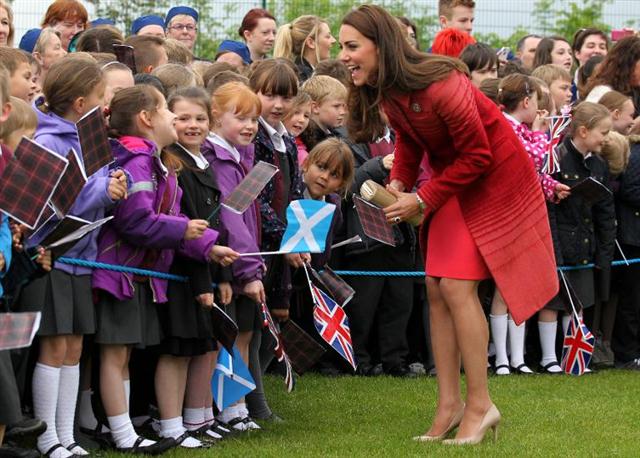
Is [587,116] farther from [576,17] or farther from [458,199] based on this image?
[576,17]

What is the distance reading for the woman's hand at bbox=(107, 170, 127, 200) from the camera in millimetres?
5934

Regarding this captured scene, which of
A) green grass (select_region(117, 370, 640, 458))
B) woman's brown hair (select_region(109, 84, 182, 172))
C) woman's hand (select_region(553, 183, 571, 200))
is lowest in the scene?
green grass (select_region(117, 370, 640, 458))

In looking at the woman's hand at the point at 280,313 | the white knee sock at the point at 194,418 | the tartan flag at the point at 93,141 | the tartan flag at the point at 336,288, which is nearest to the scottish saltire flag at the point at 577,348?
the tartan flag at the point at 336,288

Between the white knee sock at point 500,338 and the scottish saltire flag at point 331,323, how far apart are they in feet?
6.92

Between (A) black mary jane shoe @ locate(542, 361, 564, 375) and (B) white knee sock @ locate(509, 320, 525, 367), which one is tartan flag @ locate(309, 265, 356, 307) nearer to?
(B) white knee sock @ locate(509, 320, 525, 367)

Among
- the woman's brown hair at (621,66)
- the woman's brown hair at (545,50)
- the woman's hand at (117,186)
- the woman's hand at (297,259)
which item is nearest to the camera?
the woman's hand at (117,186)

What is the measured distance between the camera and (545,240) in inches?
269

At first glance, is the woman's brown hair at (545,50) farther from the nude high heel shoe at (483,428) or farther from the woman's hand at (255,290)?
the nude high heel shoe at (483,428)

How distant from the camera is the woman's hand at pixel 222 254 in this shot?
21.5 feet

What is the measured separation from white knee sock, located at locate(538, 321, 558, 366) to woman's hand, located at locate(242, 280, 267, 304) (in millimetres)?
3559

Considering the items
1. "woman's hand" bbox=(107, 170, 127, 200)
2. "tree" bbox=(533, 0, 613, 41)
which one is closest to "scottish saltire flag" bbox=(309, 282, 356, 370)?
"woman's hand" bbox=(107, 170, 127, 200)

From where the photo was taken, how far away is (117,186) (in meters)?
5.94

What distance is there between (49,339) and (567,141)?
16.5 feet

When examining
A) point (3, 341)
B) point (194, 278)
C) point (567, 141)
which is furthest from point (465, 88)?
point (567, 141)
